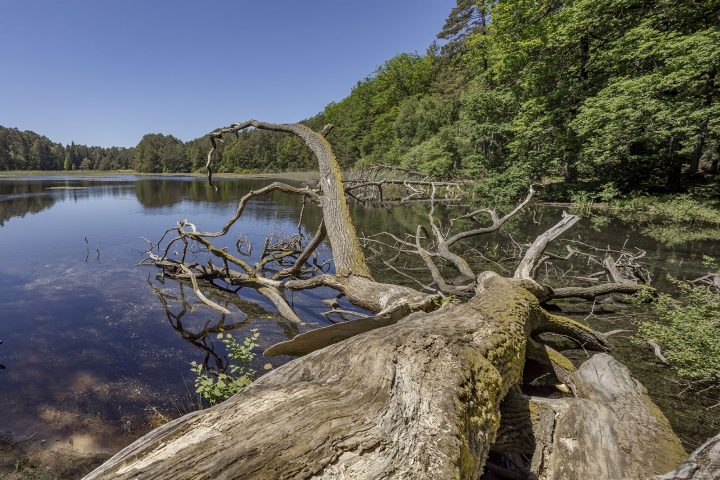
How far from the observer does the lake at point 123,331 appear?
4.17 meters

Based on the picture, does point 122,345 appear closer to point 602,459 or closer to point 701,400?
point 602,459

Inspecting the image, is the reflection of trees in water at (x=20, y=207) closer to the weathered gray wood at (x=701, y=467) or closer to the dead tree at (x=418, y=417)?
the dead tree at (x=418, y=417)

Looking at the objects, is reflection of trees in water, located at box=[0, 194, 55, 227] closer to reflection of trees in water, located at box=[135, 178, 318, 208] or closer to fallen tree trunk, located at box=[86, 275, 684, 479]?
reflection of trees in water, located at box=[135, 178, 318, 208]

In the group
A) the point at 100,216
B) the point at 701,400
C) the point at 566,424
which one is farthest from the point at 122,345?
→ the point at 100,216

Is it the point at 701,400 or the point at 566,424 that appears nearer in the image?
the point at 566,424

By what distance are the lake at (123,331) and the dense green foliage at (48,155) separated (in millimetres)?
105528

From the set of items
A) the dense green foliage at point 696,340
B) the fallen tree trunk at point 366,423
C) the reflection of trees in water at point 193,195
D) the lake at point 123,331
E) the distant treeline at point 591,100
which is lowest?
the lake at point 123,331

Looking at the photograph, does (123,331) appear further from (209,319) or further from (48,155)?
(48,155)

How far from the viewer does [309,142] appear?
5797 mm

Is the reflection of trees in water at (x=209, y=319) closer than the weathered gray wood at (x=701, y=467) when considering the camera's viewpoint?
No

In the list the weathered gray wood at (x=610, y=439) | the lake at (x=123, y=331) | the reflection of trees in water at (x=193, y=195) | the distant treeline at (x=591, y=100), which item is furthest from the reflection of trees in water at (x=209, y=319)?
the reflection of trees in water at (x=193, y=195)

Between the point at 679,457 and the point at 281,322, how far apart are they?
622 centimetres

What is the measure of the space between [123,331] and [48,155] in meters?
143

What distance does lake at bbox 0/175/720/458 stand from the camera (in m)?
4.17
